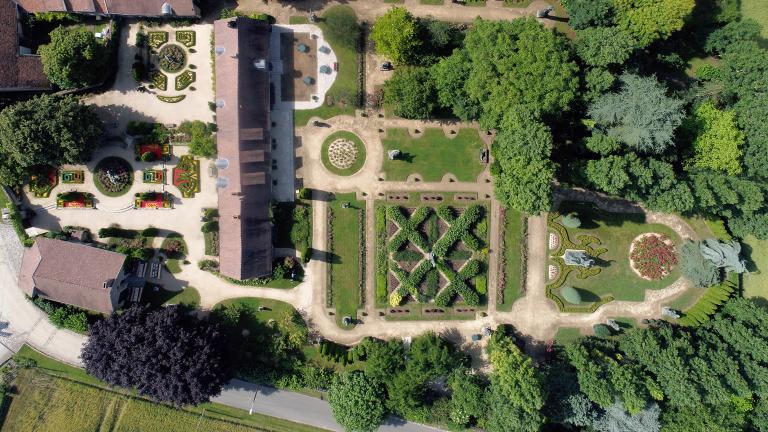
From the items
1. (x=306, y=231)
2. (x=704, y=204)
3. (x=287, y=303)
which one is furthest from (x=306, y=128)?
(x=704, y=204)

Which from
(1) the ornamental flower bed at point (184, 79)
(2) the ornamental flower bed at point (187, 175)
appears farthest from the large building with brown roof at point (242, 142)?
(1) the ornamental flower bed at point (184, 79)

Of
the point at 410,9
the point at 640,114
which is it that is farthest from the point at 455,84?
the point at 640,114

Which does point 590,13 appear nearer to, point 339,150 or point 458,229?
point 458,229

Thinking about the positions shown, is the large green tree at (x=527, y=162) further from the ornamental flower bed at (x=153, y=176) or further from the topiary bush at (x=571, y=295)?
the ornamental flower bed at (x=153, y=176)

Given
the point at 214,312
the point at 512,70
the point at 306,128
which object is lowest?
the point at 214,312

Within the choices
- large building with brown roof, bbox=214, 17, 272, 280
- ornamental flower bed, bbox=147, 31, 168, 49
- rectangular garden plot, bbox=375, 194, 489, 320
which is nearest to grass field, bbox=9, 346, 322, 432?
large building with brown roof, bbox=214, 17, 272, 280

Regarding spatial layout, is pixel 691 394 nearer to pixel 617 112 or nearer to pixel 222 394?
pixel 617 112
